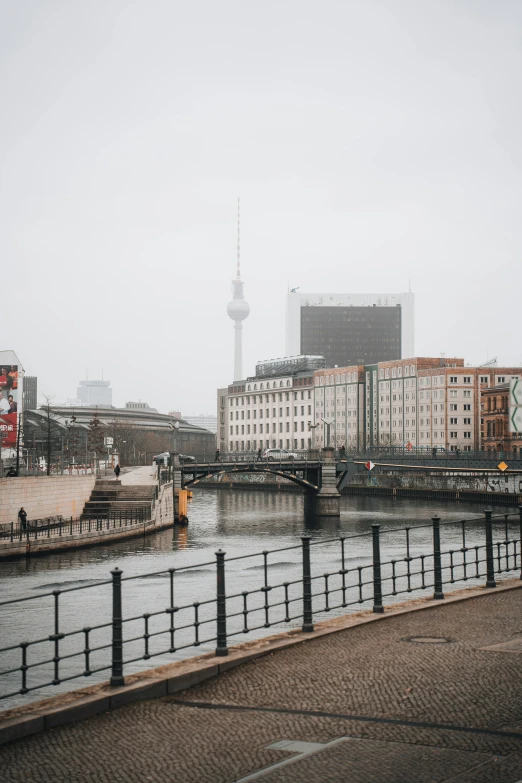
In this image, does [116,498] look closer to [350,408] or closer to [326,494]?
[326,494]

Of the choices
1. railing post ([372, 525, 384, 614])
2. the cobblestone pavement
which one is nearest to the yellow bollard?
railing post ([372, 525, 384, 614])

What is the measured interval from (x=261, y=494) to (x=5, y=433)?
4339cm

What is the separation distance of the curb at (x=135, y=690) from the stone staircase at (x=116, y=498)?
209ft

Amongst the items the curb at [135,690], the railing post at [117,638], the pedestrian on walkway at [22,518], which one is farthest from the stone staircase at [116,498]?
the railing post at [117,638]

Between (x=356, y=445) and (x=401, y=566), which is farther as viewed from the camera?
(x=356, y=445)

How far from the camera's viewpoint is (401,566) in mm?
48344

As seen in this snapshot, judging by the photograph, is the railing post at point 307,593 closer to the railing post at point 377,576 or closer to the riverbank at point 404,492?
the railing post at point 377,576

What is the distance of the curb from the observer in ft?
35.6

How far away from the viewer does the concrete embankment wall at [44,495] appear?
2422 inches

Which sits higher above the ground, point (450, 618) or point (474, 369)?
point (474, 369)

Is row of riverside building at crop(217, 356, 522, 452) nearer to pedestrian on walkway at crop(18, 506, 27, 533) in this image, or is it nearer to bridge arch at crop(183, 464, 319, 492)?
bridge arch at crop(183, 464, 319, 492)

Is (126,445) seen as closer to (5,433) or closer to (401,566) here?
(5,433)

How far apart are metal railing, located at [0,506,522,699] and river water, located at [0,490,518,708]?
10cm

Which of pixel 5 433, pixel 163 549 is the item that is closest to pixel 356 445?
pixel 5 433
